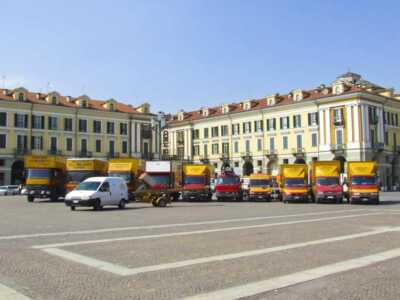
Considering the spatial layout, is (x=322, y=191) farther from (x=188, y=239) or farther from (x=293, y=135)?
(x=293, y=135)

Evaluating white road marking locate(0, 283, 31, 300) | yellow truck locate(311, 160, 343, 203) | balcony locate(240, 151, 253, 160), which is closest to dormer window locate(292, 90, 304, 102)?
balcony locate(240, 151, 253, 160)

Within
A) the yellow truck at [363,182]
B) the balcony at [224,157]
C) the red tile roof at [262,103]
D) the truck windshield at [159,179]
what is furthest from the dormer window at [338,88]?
the truck windshield at [159,179]

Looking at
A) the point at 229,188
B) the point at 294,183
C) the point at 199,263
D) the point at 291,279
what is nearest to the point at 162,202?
the point at 229,188

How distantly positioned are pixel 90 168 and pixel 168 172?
19.7 feet

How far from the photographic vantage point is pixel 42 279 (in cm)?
819

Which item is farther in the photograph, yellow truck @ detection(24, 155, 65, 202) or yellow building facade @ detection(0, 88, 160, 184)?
yellow building facade @ detection(0, 88, 160, 184)

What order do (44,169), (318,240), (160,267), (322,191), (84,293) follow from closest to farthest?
(84,293), (160,267), (318,240), (322,191), (44,169)

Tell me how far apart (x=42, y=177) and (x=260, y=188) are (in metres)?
17.8

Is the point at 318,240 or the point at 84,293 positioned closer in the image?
the point at 84,293

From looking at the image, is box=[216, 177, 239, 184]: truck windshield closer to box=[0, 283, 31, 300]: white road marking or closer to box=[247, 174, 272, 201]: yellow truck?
box=[247, 174, 272, 201]: yellow truck

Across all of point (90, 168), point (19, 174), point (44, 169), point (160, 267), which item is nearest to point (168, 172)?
point (90, 168)

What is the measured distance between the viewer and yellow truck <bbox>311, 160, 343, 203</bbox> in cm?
3500

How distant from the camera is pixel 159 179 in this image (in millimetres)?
38469

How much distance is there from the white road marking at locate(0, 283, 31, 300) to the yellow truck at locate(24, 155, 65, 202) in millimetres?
31166
